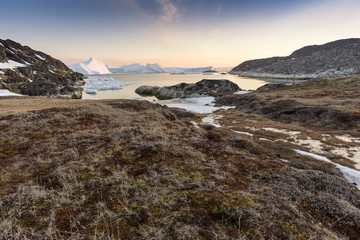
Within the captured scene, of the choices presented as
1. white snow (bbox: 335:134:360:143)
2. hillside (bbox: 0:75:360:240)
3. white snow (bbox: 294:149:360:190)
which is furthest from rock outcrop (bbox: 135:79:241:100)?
hillside (bbox: 0:75:360:240)

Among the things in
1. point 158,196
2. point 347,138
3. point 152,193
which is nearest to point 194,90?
point 347,138

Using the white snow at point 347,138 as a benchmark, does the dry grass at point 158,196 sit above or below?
above

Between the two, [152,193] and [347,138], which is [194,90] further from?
[152,193]

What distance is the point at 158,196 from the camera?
164 inches

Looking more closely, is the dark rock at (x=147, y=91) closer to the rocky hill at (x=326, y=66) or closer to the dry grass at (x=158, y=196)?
the dry grass at (x=158, y=196)

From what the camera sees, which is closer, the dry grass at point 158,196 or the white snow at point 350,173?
the dry grass at point 158,196

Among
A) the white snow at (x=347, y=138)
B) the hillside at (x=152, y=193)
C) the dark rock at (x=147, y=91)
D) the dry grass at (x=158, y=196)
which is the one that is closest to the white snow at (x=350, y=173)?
the hillside at (x=152, y=193)

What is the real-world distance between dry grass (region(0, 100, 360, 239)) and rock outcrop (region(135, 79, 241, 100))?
6711 centimetres

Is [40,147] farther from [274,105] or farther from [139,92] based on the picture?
[139,92]

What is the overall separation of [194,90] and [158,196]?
78600 millimetres

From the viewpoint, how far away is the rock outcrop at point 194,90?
2928 inches

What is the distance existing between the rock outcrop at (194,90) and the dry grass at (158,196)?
220ft

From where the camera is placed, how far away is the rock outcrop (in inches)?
2928

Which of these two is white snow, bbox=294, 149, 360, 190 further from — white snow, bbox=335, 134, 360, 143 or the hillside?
white snow, bbox=335, 134, 360, 143
